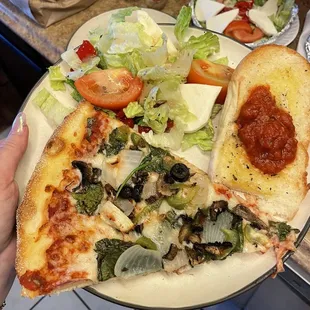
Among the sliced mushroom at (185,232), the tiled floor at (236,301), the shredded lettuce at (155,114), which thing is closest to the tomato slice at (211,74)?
the shredded lettuce at (155,114)

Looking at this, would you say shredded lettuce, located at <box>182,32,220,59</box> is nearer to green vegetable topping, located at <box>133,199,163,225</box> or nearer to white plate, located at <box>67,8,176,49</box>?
white plate, located at <box>67,8,176,49</box>

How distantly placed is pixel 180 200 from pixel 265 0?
4.72 feet

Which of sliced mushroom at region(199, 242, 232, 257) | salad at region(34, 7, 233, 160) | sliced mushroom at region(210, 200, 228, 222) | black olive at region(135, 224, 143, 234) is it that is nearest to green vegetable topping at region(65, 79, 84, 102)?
salad at region(34, 7, 233, 160)

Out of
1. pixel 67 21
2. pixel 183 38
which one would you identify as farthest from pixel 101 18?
pixel 183 38

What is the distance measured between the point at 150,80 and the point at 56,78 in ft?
1.54

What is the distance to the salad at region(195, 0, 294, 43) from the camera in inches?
95.3

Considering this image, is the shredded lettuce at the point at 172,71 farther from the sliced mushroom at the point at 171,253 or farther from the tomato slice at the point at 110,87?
the sliced mushroom at the point at 171,253

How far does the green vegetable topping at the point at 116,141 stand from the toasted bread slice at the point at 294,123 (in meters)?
0.40

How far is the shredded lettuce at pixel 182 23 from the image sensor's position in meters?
2.25

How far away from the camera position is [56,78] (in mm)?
2172

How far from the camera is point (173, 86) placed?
6.89ft

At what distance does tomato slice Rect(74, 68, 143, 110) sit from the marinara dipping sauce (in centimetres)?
54

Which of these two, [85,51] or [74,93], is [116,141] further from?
[85,51]

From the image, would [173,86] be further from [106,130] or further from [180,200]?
[180,200]
